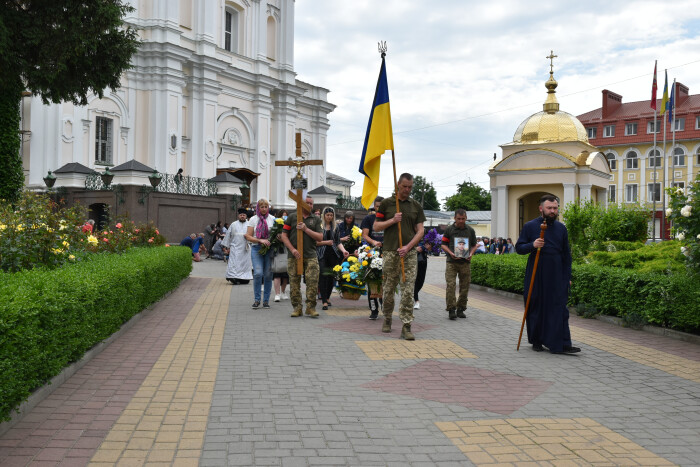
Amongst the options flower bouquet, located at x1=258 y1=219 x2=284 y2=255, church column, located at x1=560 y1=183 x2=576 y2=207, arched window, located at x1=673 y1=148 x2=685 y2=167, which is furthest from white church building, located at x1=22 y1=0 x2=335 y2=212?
arched window, located at x1=673 y1=148 x2=685 y2=167

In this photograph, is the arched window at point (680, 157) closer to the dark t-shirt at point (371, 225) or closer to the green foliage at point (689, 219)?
the green foliage at point (689, 219)

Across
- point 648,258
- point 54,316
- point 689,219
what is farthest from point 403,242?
point 648,258

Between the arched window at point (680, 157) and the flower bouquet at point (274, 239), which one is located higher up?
the arched window at point (680, 157)

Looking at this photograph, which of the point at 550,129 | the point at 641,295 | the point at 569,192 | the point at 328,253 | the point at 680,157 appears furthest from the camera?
the point at 680,157

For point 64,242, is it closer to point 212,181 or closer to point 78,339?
point 78,339

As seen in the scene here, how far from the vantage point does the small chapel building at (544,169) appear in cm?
2686

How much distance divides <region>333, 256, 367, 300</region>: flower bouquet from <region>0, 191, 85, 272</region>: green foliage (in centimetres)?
464

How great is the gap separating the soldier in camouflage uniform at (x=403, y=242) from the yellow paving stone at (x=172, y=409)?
2474 mm

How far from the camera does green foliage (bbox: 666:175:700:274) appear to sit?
348 inches

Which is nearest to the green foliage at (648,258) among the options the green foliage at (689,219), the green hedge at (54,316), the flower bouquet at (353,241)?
the green foliage at (689,219)

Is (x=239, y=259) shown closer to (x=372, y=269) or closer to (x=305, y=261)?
(x=305, y=261)

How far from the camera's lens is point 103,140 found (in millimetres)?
33250

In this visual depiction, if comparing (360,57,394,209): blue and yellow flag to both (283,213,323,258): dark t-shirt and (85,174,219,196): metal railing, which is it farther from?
(85,174,219,196): metal railing

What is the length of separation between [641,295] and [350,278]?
5085mm
